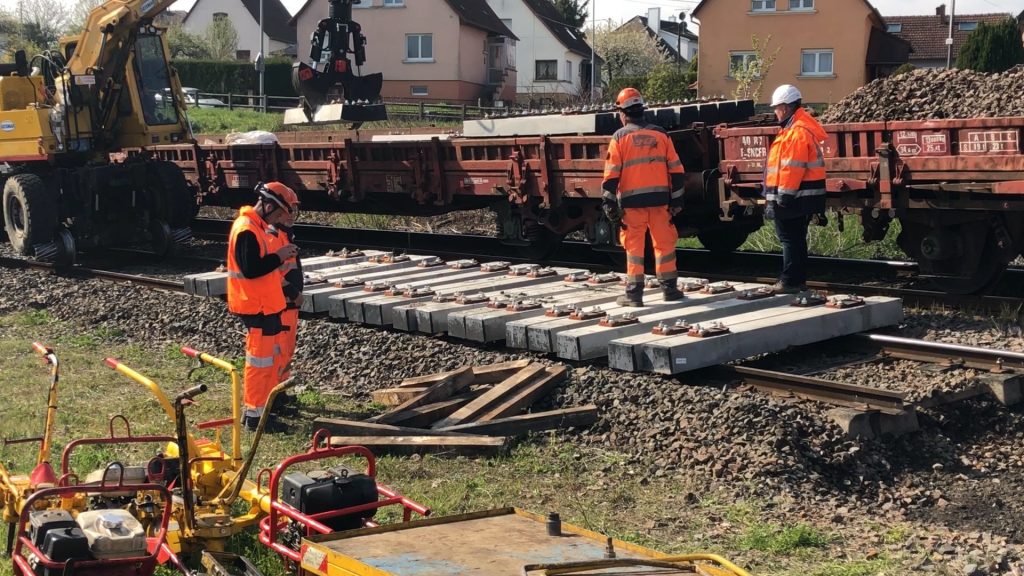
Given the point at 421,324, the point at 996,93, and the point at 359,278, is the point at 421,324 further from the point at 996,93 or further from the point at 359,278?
the point at 996,93

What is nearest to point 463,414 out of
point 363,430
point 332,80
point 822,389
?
point 363,430

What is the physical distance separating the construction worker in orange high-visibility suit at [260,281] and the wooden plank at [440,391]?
2.67 ft

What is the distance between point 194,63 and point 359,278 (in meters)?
46.8

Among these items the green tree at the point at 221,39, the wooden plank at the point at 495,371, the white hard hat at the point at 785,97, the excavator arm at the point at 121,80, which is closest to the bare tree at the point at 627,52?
the green tree at the point at 221,39

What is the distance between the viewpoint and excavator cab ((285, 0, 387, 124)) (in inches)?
591

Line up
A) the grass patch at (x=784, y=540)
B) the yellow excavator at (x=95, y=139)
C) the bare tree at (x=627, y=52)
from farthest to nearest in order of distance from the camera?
1. the bare tree at (x=627, y=52)
2. the yellow excavator at (x=95, y=139)
3. the grass patch at (x=784, y=540)

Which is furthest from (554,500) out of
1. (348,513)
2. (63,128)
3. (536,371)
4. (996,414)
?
(63,128)

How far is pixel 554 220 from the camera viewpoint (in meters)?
14.6

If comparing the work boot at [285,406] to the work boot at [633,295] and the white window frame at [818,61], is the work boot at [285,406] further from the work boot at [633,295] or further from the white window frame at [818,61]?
the white window frame at [818,61]

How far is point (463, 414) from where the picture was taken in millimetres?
7797

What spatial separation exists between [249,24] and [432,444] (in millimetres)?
70556

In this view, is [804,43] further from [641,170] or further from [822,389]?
[822,389]

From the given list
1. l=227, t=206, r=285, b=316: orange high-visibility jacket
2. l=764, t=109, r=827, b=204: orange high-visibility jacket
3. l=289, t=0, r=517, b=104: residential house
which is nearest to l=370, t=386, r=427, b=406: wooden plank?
l=227, t=206, r=285, b=316: orange high-visibility jacket

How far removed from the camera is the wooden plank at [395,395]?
8422 mm
